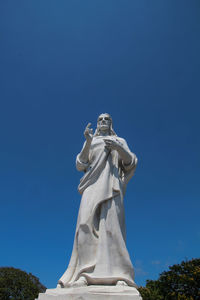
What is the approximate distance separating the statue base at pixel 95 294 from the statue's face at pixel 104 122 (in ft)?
14.7

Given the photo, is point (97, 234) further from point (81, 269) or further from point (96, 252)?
point (81, 269)

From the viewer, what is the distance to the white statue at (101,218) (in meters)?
5.49

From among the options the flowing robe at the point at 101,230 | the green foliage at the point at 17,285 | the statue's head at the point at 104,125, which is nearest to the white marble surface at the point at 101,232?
the flowing robe at the point at 101,230

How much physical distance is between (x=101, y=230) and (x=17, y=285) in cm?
2879

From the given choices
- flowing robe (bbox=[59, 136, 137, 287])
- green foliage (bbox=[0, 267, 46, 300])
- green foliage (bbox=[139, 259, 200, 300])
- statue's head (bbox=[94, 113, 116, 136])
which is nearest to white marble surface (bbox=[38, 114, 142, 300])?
flowing robe (bbox=[59, 136, 137, 287])

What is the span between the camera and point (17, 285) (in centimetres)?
2936

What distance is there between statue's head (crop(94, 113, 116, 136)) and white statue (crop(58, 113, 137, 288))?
0.33 meters

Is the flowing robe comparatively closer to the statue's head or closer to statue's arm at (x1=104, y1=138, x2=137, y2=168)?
statue's arm at (x1=104, y1=138, x2=137, y2=168)

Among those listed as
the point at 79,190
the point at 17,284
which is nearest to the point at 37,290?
the point at 17,284

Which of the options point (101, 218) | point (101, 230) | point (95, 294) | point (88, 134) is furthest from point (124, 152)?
point (95, 294)

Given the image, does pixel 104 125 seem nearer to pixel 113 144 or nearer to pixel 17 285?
pixel 113 144

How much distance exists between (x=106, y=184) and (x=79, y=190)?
A: 84cm

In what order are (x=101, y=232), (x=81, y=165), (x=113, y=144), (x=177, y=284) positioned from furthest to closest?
1. (x=177, y=284)
2. (x=81, y=165)
3. (x=113, y=144)
4. (x=101, y=232)

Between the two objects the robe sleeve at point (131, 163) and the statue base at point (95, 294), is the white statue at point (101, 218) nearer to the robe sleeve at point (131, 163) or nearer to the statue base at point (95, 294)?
the robe sleeve at point (131, 163)
